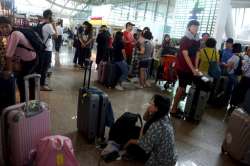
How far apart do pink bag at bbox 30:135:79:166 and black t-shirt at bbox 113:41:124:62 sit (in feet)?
12.0

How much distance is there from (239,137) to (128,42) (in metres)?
4.09

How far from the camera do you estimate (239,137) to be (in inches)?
108

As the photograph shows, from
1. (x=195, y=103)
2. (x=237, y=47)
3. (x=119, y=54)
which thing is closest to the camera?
(x=195, y=103)

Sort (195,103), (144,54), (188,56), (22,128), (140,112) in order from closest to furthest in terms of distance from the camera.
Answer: (22,128) → (188,56) → (195,103) → (140,112) → (144,54)

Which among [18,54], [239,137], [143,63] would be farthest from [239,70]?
[18,54]

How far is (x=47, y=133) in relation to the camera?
89.3 inches

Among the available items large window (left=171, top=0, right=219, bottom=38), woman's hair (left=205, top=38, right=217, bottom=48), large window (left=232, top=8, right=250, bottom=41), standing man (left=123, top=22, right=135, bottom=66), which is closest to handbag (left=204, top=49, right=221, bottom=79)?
woman's hair (left=205, top=38, right=217, bottom=48)

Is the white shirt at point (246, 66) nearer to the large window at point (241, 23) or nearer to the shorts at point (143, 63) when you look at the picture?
the shorts at point (143, 63)

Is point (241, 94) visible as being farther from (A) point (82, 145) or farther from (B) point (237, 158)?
(A) point (82, 145)

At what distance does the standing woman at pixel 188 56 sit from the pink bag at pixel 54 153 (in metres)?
2.54

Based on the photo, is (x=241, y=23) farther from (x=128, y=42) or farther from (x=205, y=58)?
(x=205, y=58)

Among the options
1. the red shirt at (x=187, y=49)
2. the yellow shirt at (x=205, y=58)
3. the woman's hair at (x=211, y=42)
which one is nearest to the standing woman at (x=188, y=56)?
the red shirt at (x=187, y=49)

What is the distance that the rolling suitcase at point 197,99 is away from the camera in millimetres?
3902

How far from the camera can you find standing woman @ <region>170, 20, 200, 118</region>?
151 inches
